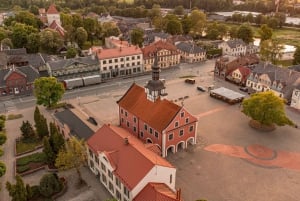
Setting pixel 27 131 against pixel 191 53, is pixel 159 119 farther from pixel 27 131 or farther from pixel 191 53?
pixel 191 53

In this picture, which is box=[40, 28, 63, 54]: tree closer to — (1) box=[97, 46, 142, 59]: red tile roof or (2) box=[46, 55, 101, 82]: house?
(2) box=[46, 55, 101, 82]: house

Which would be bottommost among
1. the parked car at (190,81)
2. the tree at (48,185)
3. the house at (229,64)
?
the tree at (48,185)

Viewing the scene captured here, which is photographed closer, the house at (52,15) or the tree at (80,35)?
the tree at (80,35)

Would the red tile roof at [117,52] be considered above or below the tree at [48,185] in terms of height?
above

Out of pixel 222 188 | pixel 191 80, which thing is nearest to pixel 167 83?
pixel 191 80

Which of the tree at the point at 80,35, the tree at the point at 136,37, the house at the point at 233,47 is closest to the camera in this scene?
the house at the point at 233,47

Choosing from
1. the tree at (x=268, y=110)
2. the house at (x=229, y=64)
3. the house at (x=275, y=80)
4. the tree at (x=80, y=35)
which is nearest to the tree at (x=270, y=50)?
the house at (x=229, y=64)

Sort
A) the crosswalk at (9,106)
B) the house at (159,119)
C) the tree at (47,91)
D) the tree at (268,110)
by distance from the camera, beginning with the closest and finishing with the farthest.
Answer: the house at (159,119)
the tree at (268,110)
the tree at (47,91)
the crosswalk at (9,106)

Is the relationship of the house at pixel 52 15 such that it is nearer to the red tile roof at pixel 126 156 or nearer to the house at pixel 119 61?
the house at pixel 119 61
